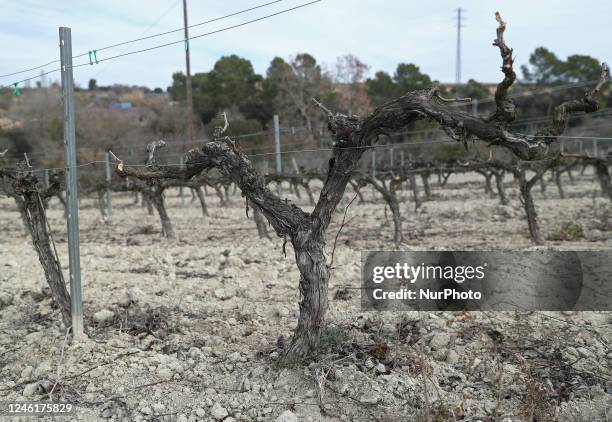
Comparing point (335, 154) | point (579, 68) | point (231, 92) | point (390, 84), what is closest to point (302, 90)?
point (390, 84)

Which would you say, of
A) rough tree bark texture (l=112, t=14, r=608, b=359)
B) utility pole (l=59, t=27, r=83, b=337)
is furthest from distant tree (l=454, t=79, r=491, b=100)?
rough tree bark texture (l=112, t=14, r=608, b=359)

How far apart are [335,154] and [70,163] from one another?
7.64ft

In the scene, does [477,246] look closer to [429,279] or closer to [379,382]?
[429,279]

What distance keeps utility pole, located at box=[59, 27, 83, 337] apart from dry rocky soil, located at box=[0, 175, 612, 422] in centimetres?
41

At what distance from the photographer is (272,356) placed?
4.28 m

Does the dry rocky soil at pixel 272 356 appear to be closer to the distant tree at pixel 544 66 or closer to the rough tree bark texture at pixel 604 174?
the rough tree bark texture at pixel 604 174

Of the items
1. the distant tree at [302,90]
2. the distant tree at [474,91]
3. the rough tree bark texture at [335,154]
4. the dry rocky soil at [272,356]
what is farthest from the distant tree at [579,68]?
the rough tree bark texture at [335,154]

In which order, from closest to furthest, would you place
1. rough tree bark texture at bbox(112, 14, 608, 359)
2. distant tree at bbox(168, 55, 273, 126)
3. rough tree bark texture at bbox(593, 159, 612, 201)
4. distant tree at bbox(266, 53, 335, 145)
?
rough tree bark texture at bbox(112, 14, 608, 359), rough tree bark texture at bbox(593, 159, 612, 201), distant tree at bbox(266, 53, 335, 145), distant tree at bbox(168, 55, 273, 126)

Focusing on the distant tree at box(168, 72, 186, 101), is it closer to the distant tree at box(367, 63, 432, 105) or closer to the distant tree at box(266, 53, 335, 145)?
the distant tree at box(266, 53, 335, 145)

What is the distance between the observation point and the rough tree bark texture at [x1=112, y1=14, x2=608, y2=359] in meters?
3.34

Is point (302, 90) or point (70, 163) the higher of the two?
point (302, 90)

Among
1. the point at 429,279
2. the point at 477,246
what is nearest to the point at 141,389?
the point at 429,279

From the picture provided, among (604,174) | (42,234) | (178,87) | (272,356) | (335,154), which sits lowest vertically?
(272,356)

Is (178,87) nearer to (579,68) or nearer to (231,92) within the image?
(231,92)
